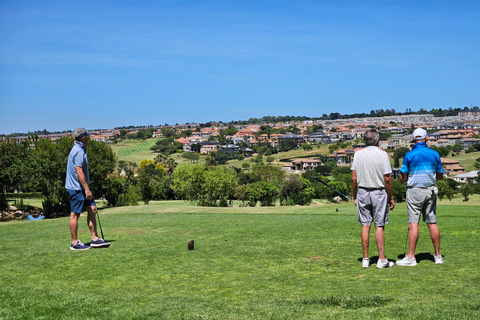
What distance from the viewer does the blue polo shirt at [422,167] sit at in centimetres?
820

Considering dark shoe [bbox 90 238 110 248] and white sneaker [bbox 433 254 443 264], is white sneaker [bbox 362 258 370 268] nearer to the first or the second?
white sneaker [bbox 433 254 443 264]

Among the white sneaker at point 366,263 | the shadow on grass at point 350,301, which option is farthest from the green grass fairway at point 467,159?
the shadow on grass at point 350,301

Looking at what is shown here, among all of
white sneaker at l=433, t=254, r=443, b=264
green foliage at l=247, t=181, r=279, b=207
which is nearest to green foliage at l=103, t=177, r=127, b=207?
green foliage at l=247, t=181, r=279, b=207

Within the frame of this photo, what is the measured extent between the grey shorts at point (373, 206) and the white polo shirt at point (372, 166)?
0.41ft

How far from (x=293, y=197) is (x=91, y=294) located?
220ft

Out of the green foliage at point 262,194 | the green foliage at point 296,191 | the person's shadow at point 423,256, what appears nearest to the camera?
the person's shadow at point 423,256

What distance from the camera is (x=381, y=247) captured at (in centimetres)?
788

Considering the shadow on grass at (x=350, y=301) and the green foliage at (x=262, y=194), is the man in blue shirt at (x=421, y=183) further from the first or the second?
the green foliage at (x=262, y=194)

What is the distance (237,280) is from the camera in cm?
716

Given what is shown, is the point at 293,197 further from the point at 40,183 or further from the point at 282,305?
the point at 282,305

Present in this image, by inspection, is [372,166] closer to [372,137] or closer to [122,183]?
[372,137]

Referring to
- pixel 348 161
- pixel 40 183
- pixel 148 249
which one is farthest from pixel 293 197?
Result: pixel 348 161

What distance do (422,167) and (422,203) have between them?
0.62m

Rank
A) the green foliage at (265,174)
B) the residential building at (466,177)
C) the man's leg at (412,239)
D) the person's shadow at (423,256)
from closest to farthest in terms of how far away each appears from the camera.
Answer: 1. the man's leg at (412,239)
2. the person's shadow at (423,256)
3. the green foliage at (265,174)
4. the residential building at (466,177)
